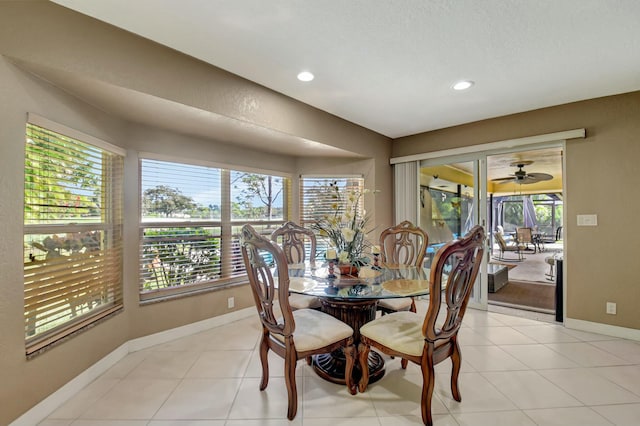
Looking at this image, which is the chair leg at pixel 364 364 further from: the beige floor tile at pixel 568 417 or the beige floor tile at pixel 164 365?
the beige floor tile at pixel 164 365

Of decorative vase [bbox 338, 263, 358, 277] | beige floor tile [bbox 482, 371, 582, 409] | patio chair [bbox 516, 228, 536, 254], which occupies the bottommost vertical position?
beige floor tile [bbox 482, 371, 582, 409]

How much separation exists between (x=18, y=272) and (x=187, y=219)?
4.80 feet

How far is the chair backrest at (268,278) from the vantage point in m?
1.63

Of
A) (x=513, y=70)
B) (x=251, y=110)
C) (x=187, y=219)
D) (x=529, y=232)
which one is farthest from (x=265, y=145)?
(x=529, y=232)

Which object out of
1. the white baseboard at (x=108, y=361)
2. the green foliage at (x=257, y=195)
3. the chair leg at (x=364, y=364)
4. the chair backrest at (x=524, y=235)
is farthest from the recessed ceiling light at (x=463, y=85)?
the chair backrest at (x=524, y=235)

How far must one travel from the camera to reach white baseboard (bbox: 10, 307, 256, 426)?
5.64ft

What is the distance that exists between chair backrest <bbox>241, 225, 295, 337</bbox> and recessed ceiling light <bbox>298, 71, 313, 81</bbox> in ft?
5.01

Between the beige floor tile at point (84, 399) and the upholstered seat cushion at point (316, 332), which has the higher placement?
the upholstered seat cushion at point (316, 332)

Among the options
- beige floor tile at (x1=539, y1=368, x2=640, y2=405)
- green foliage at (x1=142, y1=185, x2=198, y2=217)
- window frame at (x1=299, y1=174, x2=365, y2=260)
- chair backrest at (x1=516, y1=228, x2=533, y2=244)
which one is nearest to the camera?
beige floor tile at (x1=539, y1=368, x2=640, y2=405)

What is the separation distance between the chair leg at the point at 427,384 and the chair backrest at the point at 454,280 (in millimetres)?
105

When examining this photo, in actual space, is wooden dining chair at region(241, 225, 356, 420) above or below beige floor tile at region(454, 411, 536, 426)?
above

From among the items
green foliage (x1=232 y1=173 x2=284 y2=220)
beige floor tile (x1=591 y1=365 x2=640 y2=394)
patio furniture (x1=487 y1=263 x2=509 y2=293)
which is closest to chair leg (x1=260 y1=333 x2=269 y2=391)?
green foliage (x1=232 y1=173 x2=284 y2=220)

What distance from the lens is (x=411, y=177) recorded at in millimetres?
4410

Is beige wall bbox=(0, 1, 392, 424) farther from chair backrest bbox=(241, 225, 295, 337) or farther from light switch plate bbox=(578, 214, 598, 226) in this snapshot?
light switch plate bbox=(578, 214, 598, 226)
